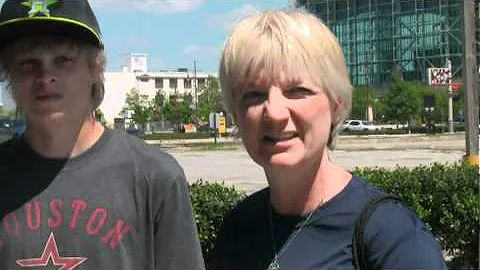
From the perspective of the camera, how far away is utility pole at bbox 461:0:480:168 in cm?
828

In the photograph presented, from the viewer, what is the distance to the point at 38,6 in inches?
76.7

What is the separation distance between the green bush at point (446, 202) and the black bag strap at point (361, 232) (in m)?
4.59

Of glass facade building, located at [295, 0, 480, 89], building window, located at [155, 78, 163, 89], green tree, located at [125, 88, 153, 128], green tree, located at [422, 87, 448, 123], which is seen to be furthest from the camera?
building window, located at [155, 78, 163, 89]

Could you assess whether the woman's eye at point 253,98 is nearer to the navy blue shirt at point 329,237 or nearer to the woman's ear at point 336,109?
the woman's ear at point 336,109

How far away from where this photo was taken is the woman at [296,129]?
1700 mm

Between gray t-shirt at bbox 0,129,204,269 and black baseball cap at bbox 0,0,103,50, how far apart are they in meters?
0.36

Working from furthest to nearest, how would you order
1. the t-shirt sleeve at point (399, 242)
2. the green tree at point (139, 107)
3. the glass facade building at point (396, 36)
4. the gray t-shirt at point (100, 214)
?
the glass facade building at point (396, 36), the green tree at point (139, 107), the gray t-shirt at point (100, 214), the t-shirt sleeve at point (399, 242)

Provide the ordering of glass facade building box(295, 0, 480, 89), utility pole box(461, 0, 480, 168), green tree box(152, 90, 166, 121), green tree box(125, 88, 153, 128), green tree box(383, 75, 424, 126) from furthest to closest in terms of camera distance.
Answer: green tree box(152, 90, 166, 121) < glass facade building box(295, 0, 480, 89) < green tree box(125, 88, 153, 128) < green tree box(383, 75, 424, 126) < utility pole box(461, 0, 480, 168)

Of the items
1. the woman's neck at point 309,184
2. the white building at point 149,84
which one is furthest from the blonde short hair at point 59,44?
the white building at point 149,84

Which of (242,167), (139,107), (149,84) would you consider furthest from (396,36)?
(242,167)

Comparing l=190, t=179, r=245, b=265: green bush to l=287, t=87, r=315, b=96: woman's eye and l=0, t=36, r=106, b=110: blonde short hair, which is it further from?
l=287, t=87, r=315, b=96: woman's eye

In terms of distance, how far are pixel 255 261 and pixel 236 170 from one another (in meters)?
19.6

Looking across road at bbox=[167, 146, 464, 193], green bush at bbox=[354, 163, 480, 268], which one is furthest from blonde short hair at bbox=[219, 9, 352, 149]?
road at bbox=[167, 146, 464, 193]

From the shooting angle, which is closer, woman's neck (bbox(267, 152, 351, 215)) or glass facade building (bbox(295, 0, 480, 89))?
woman's neck (bbox(267, 152, 351, 215))
